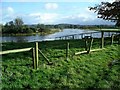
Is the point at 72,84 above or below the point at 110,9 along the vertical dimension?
below

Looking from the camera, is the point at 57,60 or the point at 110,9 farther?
the point at 110,9

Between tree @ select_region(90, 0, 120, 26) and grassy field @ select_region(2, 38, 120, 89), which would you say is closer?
grassy field @ select_region(2, 38, 120, 89)

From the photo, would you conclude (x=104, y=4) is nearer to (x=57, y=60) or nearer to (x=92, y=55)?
(x=92, y=55)

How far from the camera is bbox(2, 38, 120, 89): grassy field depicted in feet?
41.6

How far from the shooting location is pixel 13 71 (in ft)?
44.5

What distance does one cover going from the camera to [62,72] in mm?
14211

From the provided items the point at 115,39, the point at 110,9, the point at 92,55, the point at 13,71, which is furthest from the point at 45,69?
the point at 115,39

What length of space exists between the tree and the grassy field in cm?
626

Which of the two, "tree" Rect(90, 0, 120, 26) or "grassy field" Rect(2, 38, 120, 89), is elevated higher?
"tree" Rect(90, 0, 120, 26)

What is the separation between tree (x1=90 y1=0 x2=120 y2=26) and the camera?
23641 millimetres

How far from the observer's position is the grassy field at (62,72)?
1269cm

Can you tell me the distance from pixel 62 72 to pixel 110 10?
11.7 meters

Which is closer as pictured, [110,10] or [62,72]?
[62,72]

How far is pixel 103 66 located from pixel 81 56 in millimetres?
2125
